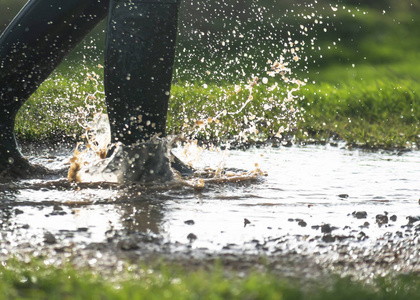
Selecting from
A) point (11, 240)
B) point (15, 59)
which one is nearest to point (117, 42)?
point (15, 59)

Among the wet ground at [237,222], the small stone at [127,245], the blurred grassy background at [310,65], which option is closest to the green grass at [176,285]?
the wet ground at [237,222]

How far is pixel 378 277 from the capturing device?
8.11 feet

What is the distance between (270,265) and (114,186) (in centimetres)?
164

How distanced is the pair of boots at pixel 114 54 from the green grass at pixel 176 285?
1.70m

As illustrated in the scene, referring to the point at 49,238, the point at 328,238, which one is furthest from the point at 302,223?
the point at 49,238

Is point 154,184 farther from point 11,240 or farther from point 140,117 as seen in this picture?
point 11,240

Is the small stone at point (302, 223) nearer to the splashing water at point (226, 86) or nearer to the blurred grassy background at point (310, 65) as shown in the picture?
the splashing water at point (226, 86)

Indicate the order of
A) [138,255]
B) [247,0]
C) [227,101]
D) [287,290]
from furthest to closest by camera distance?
[247,0] < [227,101] < [138,255] < [287,290]

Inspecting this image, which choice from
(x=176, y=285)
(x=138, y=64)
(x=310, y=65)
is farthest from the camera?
(x=310, y=65)

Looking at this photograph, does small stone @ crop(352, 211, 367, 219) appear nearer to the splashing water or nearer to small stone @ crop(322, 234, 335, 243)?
small stone @ crop(322, 234, 335, 243)

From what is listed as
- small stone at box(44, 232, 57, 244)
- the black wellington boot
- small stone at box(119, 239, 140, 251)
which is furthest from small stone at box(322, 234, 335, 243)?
the black wellington boot

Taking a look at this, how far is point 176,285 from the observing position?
7.20 ft

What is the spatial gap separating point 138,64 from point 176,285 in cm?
203

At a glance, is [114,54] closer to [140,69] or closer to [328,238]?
[140,69]
